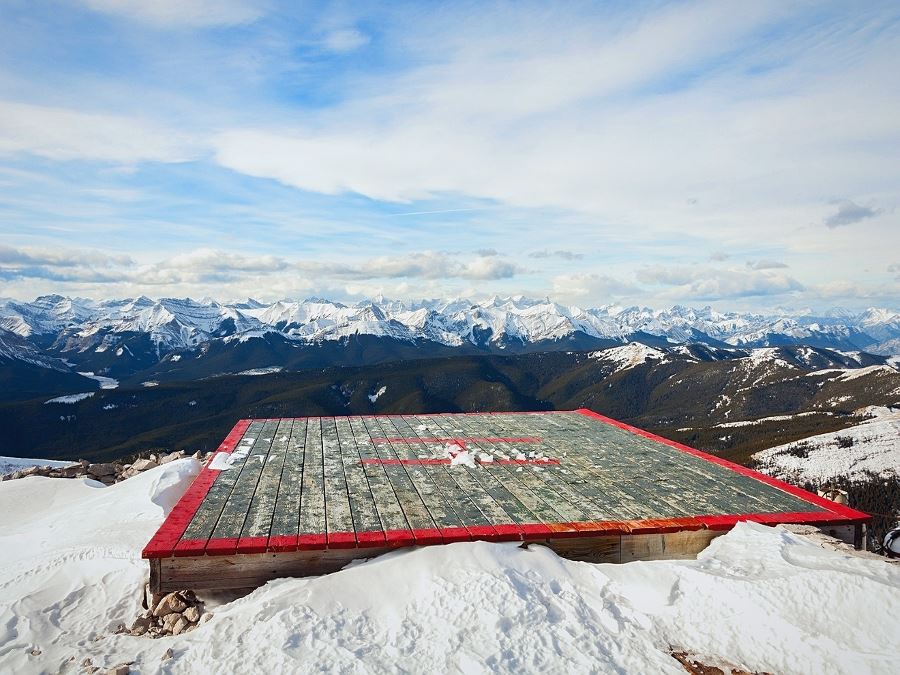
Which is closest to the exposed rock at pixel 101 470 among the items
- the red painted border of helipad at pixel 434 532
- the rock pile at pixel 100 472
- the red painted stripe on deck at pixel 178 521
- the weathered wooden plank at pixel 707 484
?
the rock pile at pixel 100 472

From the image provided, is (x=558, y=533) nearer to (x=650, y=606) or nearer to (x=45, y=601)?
(x=650, y=606)

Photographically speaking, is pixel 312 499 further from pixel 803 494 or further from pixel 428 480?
pixel 803 494

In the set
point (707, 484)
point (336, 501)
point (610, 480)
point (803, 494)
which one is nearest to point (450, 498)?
point (336, 501)

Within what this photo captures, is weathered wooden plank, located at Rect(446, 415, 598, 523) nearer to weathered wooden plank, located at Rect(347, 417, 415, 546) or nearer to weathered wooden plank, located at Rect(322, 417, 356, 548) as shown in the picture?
weathered wooden plank, located at Rect(347, 417, 415, 546)

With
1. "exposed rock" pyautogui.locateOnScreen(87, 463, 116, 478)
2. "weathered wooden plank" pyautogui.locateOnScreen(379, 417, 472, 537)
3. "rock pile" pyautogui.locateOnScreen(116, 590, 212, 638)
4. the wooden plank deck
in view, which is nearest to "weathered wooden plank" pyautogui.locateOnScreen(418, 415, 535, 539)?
the wooden plank deck

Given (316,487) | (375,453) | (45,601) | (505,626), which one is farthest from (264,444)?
(505,626)

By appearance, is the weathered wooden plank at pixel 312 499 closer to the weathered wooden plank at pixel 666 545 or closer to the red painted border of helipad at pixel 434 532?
the red painted border of helipad at pixel 434 532
